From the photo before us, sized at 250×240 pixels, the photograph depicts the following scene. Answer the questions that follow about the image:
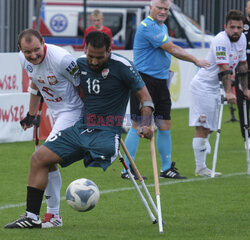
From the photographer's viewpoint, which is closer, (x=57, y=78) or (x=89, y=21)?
(x=57, y=78)

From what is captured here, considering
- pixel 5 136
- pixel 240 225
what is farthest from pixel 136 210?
pixel 5 136

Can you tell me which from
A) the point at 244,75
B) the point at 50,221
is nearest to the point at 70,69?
the point at 50,221

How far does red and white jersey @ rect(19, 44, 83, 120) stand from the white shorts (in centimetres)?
3

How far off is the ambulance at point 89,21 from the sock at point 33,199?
747 inches

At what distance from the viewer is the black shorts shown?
1049 cm

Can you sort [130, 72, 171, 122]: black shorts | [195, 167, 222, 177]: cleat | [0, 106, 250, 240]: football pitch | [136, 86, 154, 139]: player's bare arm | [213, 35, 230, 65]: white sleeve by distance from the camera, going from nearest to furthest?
[136, 86, 154, 139]: player's bare arm < [0, 106, 250, 240]: football pitch < [213, 35, 230, 65]: white sleeve < [130, 72, 171, 122]: black shorts < [195, 167, 222, 177]: cleat

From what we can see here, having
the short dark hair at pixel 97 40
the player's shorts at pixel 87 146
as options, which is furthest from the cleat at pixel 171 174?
the short dark hair at pixel 97 40

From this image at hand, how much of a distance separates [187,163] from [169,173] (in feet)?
4.61

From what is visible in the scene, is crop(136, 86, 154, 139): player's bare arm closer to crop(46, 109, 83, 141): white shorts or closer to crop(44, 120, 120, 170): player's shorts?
crop(44, 120, 120, 170): player's shorts

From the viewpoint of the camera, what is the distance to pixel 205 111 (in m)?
10.7

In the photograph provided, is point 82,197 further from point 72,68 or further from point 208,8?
point 208,8

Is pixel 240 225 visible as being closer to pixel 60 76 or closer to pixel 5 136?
pixel 60 76

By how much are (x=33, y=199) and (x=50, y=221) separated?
34cm

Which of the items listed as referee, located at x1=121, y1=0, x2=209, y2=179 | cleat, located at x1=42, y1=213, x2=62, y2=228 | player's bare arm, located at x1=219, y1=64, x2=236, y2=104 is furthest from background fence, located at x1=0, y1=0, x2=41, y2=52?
cleat, located at x1=42, y1=213, x2=62, y2=228
